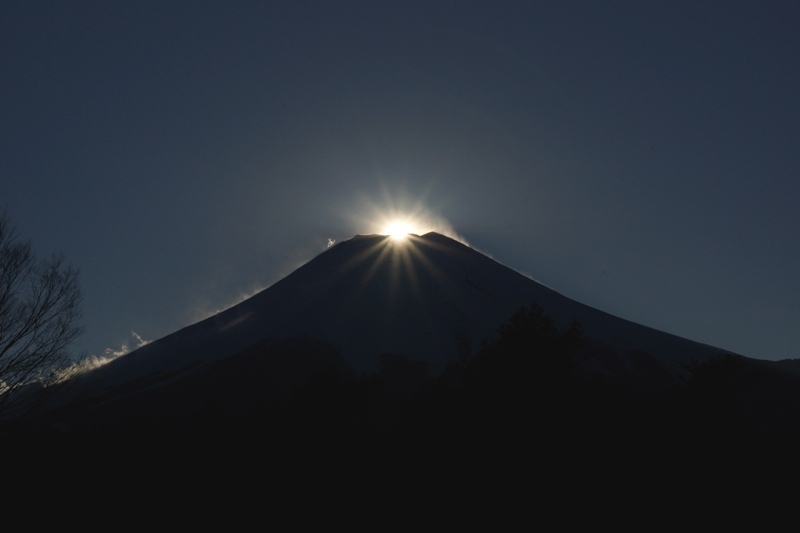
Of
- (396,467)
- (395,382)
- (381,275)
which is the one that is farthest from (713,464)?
(381,275)

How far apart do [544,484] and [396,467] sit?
662 cm

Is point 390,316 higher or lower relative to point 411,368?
higher

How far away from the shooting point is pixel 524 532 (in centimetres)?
1820

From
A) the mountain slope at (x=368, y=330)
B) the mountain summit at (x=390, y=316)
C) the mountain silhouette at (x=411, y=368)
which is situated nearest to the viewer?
the mountain silhouette at (x=411, y=368)

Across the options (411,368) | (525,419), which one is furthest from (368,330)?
(525,419)

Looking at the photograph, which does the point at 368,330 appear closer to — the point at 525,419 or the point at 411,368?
the point at 411,368

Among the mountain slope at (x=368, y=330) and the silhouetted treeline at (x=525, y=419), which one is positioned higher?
the mountain slope at (x=368, y=330)

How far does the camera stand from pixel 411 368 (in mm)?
109875

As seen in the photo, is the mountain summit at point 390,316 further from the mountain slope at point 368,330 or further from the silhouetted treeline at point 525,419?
the silhouetted treeline at point 525,419

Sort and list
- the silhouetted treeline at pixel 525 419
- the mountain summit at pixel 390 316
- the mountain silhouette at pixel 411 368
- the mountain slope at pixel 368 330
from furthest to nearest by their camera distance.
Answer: the mountain summit at pixel 390 316 < the mountain slope at pixel 368 330 < the mountain silhouette at pixel 411 368 < the silhouetted treeline at pixel 525 419

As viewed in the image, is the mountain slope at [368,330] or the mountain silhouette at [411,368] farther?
the mountain slope at [368,330]

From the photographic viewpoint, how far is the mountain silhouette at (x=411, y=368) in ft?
77.2

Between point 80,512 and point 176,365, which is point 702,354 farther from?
point 80,512

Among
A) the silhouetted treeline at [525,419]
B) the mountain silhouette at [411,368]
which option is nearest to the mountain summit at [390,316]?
the mountain silhouette at [411,368]
